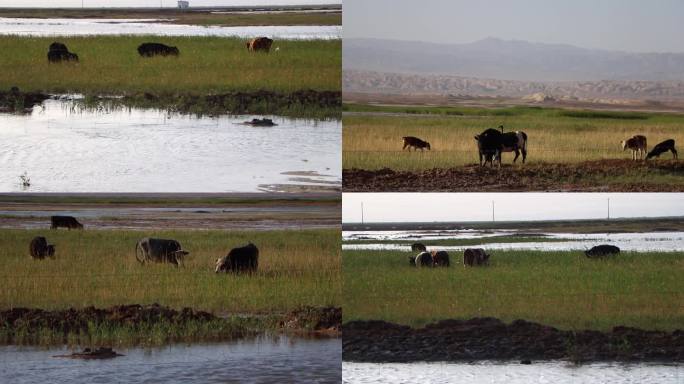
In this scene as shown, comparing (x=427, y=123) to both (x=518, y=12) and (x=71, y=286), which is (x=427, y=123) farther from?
(x=71, y=286)

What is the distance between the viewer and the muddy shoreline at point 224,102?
50.5 feet

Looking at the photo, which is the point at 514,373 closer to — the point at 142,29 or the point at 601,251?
the point at 601,251

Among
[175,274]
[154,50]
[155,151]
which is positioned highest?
[154,50]

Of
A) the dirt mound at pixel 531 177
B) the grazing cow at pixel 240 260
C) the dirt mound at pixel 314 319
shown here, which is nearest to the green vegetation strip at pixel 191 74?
the dirt mound at pixel 531 177

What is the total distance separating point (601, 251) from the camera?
52.9ft

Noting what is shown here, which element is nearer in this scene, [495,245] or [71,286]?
[71,286]

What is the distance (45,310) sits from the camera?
49.0ft

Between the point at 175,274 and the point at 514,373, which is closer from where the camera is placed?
the point at 175,274

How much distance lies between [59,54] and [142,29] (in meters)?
1.01

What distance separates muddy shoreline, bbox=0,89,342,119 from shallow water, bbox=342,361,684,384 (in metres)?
3.13

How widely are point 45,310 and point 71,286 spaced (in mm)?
405

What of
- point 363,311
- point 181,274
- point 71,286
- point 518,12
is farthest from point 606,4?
point 71,286

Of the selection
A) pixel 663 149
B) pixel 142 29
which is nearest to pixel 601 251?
pixel 663 149

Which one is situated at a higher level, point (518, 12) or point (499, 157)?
point (518, 12)
